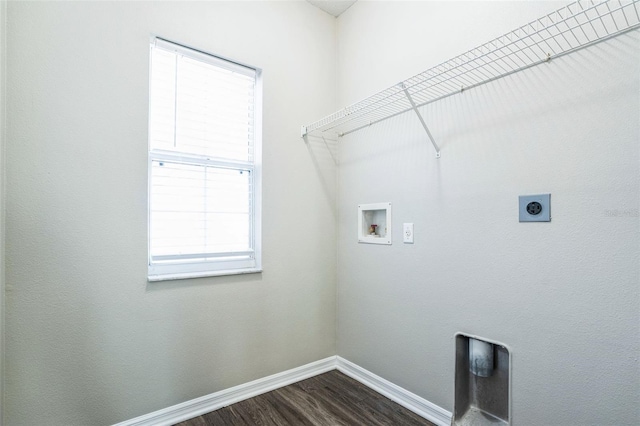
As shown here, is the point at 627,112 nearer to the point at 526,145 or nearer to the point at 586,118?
the point at 586,118

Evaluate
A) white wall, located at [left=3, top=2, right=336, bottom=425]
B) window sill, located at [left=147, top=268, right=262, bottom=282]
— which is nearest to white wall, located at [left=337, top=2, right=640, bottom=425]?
white wall, located at [left=3, top=2, right=336, bottom=425]

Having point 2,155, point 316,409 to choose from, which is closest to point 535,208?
point 316,409

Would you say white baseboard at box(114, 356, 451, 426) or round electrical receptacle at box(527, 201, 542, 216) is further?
white baseboard at box(114, 356, 451, 426)

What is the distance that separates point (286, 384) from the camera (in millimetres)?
2150

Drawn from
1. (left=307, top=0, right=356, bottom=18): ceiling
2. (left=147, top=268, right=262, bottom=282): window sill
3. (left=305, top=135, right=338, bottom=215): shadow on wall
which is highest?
(left=307, top=0, right=356, bottom=18): ceiling

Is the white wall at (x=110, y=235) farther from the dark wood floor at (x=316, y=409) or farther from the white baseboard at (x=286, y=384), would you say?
the dark wood floor at (x=316, y=409)

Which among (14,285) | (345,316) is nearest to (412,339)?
(345,316)

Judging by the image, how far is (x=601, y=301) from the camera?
1217 millimetres

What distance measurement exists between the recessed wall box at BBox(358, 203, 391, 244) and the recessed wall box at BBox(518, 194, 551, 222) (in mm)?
758

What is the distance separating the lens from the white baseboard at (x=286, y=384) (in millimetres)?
1721

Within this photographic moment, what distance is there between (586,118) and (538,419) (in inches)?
50.1

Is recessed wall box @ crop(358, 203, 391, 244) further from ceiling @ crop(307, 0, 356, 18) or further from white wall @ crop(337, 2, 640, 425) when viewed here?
ceiling @ crop(307, 0, 356, 18)

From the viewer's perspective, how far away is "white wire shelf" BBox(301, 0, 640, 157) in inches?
45.8

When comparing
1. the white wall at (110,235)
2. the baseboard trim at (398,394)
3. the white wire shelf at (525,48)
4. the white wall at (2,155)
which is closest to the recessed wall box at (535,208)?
the white wire shelf at (525,48)
